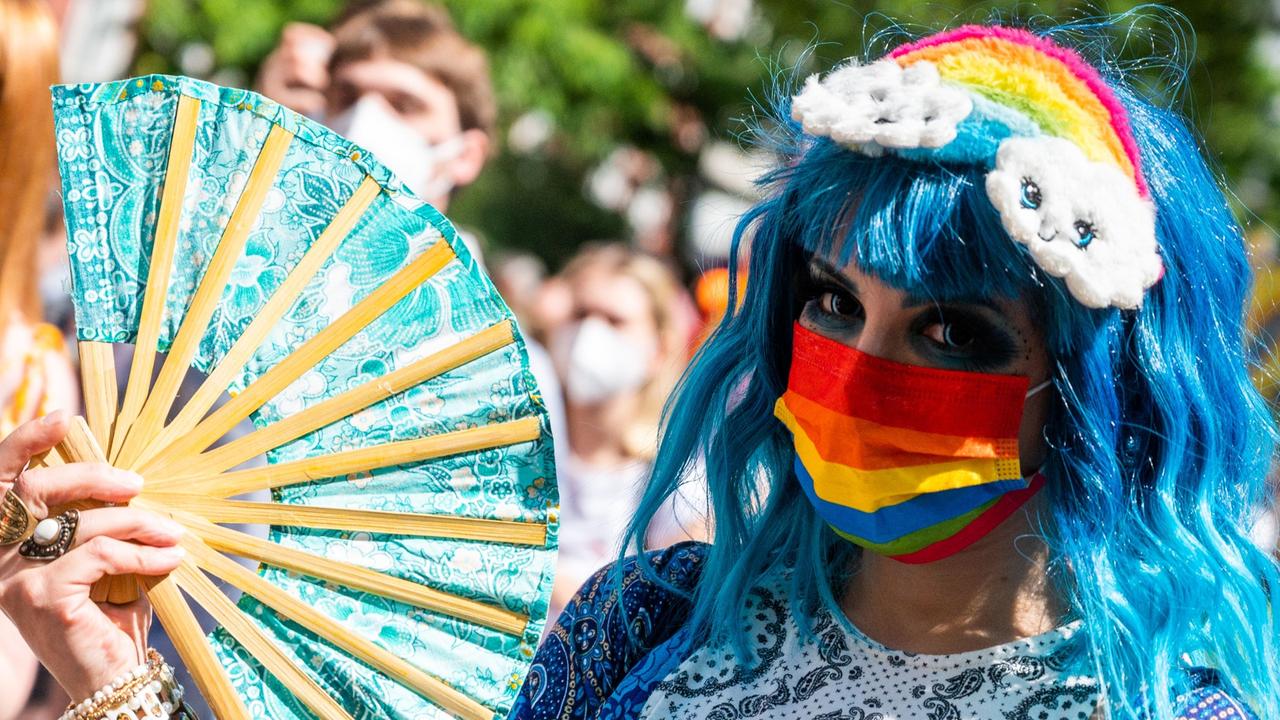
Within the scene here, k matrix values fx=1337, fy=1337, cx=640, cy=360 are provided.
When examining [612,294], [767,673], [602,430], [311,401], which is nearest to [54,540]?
[311,401]

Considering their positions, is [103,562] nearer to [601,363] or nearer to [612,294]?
[601,363]

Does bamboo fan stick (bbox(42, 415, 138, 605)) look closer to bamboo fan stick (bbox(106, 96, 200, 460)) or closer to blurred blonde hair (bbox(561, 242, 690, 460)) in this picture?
bamboo fan stick (bbox(106, 96, 200, 460))

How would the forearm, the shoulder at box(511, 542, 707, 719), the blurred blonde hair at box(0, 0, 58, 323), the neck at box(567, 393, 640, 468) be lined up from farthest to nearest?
the neck at box(567, 393, 640, 468) → the blurred blonde hair at box(0, 0, 58, 323) → the forearm → the shoulder at box(511, 542, 707, 719)

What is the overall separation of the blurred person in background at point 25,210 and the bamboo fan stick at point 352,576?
1.06 m

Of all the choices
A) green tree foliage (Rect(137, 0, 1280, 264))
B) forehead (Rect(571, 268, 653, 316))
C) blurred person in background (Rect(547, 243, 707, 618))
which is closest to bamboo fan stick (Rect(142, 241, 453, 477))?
blurred person in background (Rect(547, 243, 707, 618))

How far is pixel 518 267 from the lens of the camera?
419 inches

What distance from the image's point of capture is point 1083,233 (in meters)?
1.65

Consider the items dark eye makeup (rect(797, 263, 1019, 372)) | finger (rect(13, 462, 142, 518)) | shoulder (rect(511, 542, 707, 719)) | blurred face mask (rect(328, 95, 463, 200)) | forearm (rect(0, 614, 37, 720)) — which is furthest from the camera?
blurred face mask (rect(328, 95, 463, 200))

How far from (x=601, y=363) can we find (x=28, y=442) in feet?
11.2

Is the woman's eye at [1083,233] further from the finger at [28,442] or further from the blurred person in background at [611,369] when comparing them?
the blurred person in background at [611,369]

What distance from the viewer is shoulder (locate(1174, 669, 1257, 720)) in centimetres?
161

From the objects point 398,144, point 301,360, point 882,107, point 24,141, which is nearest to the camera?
point 301,360

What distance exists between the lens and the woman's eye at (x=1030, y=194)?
1625 mm

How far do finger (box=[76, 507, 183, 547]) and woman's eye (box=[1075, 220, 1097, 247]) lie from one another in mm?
1136
